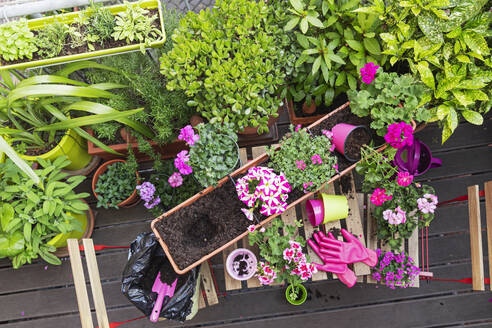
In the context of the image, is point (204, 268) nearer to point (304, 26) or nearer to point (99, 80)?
point (99, 80)

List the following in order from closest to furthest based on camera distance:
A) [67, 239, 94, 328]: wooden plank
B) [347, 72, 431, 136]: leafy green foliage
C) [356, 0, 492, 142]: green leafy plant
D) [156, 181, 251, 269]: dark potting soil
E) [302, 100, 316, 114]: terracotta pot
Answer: [67, 239, 94, 328]: wooden plank, [356, 0, 492, 142]: green leafy plant, [347, 72, 431, 136]: leafy green foliage, [156, 181, 251, 269]: dark potting soil, [302, 100, 316, 114]: terracotta pot

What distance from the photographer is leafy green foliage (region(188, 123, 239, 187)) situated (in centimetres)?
167

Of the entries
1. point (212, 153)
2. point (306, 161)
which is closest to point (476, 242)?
point (306, 161)

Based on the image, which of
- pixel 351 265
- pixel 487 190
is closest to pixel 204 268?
pixel 351 265

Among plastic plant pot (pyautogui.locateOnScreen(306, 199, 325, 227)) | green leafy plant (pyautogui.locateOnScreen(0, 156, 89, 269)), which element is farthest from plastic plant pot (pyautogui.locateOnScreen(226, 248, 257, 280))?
green leafy plant (pyautogui.locateOnScreen(0, 156, 89, 269))

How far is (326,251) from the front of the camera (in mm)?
1894

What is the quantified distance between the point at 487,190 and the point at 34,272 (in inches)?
128

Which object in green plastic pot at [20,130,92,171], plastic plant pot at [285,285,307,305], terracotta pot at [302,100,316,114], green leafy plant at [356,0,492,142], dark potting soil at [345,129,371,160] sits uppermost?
green leafy plant at [356,0,492,142]

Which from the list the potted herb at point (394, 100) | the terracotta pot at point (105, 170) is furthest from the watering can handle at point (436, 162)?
the terracotta pot at point (105, 170)

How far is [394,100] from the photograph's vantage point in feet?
5.64

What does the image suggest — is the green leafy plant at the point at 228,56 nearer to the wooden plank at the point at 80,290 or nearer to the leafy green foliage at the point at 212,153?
the leafy green foliage at the point at 212,153

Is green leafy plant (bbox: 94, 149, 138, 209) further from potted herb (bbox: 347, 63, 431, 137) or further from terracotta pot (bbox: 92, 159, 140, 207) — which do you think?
potted herb (bbox: 347, 63, 431, 137)

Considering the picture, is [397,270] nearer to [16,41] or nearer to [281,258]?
[281,258]

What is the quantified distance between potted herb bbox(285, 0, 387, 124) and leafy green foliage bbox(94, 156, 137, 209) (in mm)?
1373
